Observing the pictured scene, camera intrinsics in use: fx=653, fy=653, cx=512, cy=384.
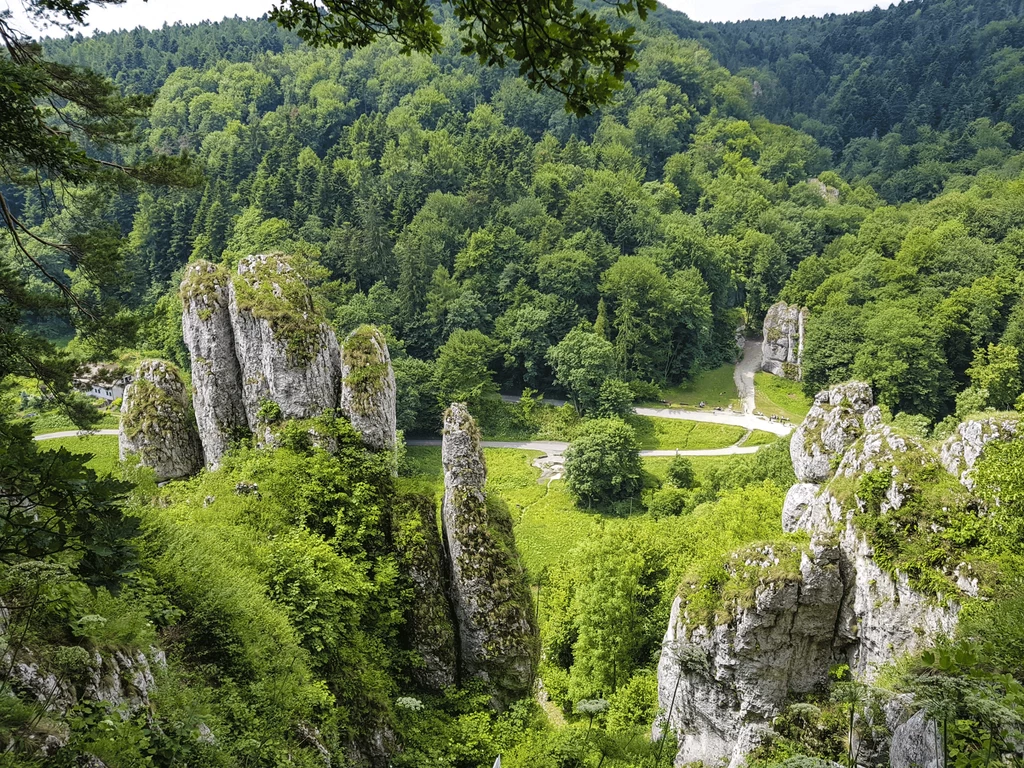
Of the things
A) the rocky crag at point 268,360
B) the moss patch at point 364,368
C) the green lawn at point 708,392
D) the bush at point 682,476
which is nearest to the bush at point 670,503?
the bush at point 682,476

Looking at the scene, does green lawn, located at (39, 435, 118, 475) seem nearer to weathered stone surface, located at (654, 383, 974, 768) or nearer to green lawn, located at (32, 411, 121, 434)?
green lawn, located at (32, 411, 121, 434)

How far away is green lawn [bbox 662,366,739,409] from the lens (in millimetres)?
65938

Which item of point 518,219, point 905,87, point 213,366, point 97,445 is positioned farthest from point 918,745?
point 905,87

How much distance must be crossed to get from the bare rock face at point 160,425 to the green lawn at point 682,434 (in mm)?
41312

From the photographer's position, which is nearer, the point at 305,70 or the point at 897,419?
the point at 897,419

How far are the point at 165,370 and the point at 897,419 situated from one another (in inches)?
1953

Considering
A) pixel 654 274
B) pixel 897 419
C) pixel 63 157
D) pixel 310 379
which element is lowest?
pixel 897 419

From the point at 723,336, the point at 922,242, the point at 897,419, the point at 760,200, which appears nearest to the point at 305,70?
the point at 760,200

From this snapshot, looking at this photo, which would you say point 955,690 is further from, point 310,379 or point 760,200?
point 760,200

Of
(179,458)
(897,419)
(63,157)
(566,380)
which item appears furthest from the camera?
(566,380)

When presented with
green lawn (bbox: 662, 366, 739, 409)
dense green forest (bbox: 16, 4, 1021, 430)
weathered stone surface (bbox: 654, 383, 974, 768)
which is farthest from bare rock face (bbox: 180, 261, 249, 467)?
green lawn (bbox: 662, 366, 739, 409)

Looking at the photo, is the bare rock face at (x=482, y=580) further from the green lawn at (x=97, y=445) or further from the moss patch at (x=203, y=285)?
the green lawn at (x=97, y=445)

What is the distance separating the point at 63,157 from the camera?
298 inches

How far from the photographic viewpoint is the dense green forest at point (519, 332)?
9922 millimetres
